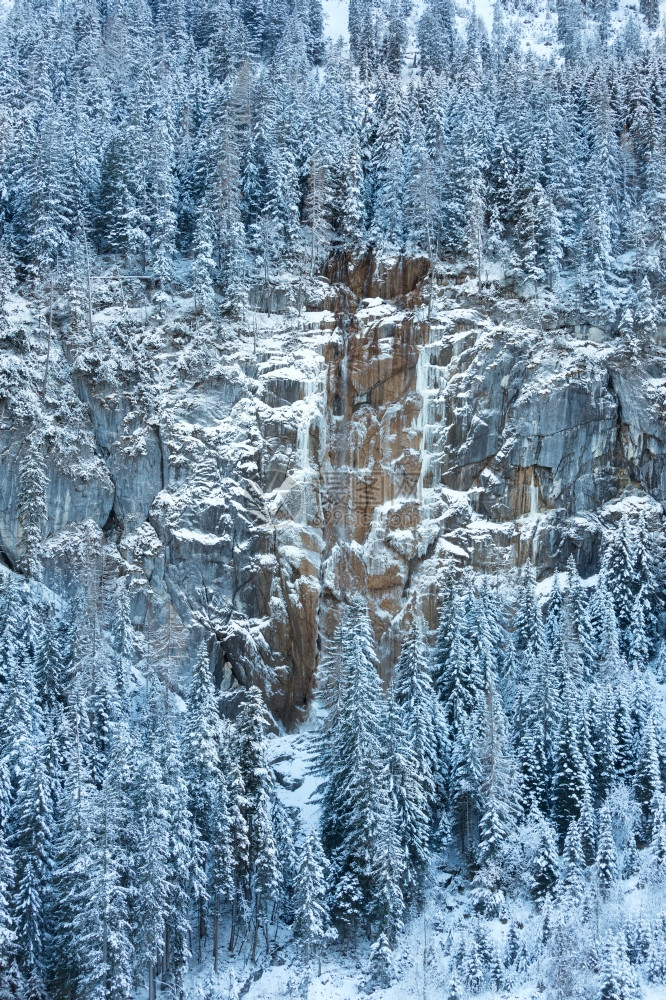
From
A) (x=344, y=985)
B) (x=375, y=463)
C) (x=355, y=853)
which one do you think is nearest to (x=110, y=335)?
(x=375, y=463)

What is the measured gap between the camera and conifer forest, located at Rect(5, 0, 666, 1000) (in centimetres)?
4441

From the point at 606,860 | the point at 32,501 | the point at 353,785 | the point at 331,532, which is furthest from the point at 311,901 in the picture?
the point at 32,501

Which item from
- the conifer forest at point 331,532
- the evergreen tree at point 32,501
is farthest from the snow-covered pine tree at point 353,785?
the evergreen tree at point 32,501

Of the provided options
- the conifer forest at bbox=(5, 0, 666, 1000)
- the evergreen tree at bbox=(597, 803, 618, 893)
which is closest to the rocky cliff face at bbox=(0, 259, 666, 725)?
the conifer forest at bbox=(5, 0, 666, 1000)

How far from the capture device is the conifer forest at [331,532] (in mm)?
44406

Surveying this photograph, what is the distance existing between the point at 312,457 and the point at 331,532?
169 inches

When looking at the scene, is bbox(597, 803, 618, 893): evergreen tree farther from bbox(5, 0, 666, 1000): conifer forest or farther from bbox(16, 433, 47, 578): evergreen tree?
bbox(16, 433, 47, 578): evergreen tree

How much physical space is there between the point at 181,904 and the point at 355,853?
7380 mm

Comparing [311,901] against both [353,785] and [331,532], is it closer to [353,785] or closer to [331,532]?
[353,785]

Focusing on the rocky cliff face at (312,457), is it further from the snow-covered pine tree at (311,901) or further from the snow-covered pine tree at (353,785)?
the snow-covered pine tree at (311,901)

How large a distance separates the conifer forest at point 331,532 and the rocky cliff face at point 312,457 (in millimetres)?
193

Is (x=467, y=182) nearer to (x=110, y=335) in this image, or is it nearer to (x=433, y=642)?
(x=110, y=335)

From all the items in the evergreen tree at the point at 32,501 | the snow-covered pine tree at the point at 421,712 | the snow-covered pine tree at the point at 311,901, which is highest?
the evergreen tree at the point at 32,501

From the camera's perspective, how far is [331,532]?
60406mm
